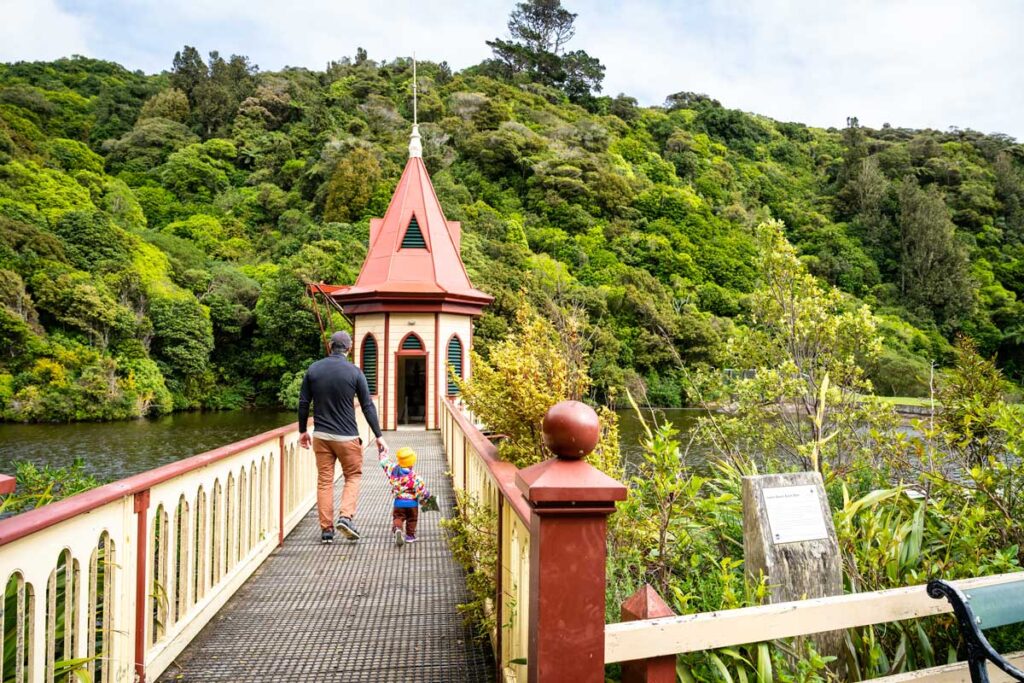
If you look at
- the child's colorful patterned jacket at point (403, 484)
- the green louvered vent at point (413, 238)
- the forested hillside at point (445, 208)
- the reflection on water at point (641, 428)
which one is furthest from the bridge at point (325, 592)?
the forested hillside at point (445, 208)

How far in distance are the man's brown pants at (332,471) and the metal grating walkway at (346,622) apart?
1.05ft

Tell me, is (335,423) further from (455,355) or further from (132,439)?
(132,439)

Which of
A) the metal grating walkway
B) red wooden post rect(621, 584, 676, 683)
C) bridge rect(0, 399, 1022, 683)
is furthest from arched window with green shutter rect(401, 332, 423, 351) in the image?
red wooden post rect(621, 584, 676, 683)

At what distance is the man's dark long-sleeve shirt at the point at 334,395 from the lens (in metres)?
5.35

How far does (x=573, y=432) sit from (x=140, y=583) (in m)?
2.34

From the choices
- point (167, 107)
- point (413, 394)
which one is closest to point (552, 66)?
point (167, 107)

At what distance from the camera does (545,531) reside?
176cm

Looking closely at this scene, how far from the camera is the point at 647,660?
1.95 meters

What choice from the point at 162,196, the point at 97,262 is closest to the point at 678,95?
the point at 162,196

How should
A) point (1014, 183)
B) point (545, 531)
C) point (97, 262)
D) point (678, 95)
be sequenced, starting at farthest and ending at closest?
point (678, 95), point (1014, 183), point (97, 262), point (545, 531)

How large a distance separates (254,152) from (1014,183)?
74487 millimetres

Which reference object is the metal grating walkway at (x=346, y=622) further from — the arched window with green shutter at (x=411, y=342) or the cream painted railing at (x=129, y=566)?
the arched window with green shutter at (x=411, y=342)

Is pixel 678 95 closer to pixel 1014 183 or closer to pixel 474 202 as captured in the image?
pixel 1014 183

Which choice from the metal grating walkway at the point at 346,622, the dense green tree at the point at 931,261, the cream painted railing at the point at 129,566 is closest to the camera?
the cream painted railing at the point at 129,566
